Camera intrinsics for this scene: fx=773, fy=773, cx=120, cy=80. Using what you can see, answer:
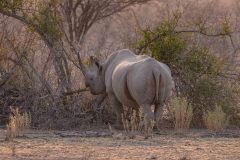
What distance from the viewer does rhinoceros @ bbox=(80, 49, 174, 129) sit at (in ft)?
41.4

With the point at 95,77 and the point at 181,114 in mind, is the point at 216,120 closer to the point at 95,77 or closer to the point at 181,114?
the point at 181,114

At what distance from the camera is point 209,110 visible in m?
14.4

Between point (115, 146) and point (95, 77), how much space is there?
12.5 feet

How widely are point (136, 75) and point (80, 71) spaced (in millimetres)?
3015

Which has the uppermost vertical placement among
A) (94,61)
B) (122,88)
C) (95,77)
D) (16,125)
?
(94,61)

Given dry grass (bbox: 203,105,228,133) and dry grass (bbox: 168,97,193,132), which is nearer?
dry grass (bbox: 168,97,193,132)

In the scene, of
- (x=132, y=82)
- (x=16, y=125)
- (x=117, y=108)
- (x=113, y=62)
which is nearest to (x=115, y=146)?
(x=16, y=125)

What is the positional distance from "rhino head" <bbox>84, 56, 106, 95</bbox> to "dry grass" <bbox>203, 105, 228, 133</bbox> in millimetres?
2151

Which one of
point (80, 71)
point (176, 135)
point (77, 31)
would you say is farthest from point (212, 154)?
point (77, 31)

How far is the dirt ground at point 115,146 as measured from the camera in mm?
9914

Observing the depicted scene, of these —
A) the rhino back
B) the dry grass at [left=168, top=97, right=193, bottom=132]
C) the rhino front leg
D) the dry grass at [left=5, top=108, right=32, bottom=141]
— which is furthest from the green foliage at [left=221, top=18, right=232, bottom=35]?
the dry grass at [left=5, top=108, right=32, bottom=141]

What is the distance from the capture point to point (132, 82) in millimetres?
12789

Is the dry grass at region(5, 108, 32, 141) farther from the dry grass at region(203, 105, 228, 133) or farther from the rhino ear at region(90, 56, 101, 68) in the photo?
the dry grass at region(203, 105, 228, 133)

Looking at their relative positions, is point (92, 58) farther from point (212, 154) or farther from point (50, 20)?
point (212, 154)
